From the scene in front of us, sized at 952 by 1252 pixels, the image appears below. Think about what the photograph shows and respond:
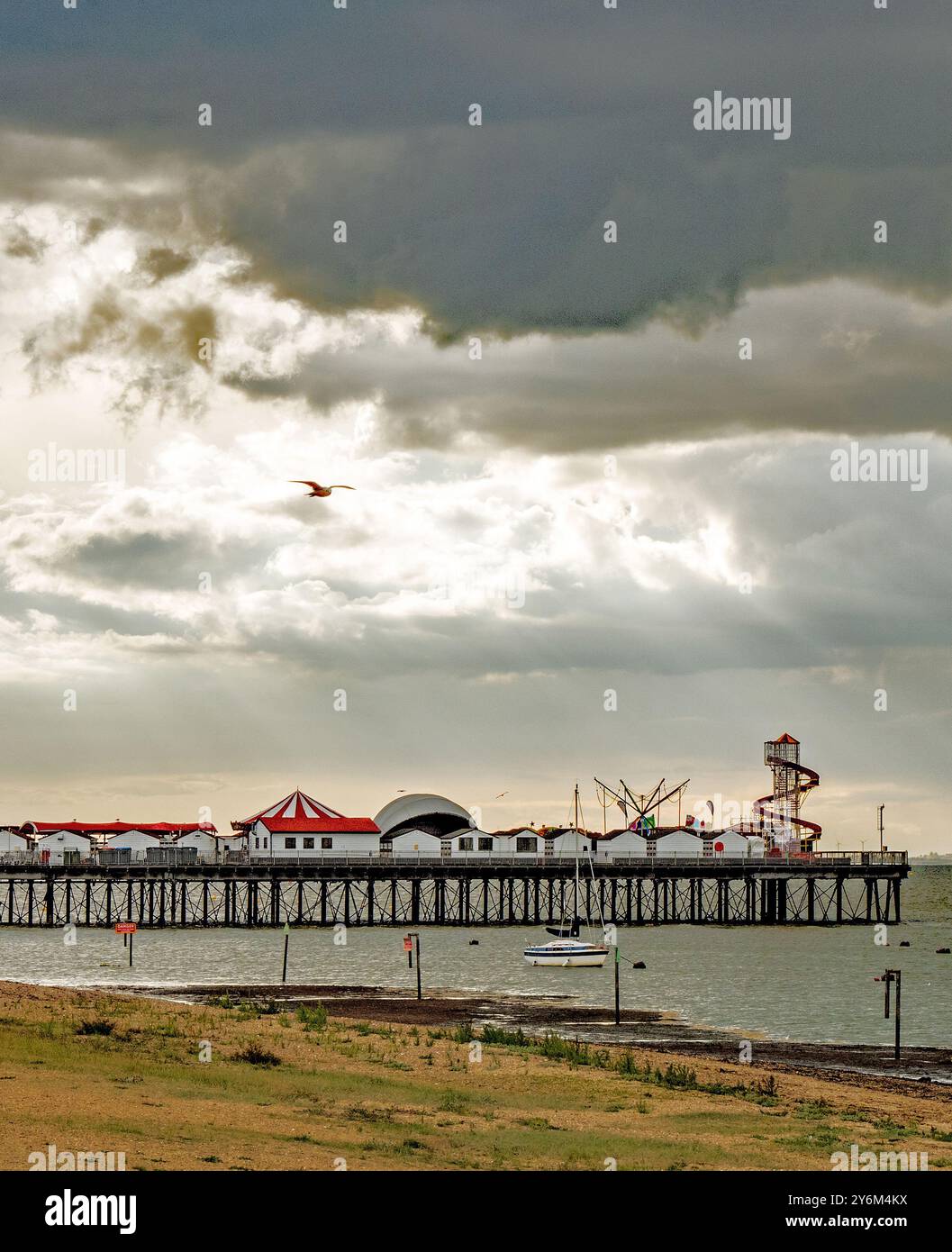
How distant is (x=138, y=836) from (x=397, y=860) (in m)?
26.1

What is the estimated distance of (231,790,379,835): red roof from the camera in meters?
135

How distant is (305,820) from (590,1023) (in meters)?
79.9

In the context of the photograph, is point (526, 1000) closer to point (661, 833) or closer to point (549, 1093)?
point (549, 1093)

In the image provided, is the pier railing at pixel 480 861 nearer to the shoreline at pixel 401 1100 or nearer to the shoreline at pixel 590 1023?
the shoreline at pixel 590 1023

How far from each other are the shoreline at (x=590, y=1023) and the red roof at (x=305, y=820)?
193ft

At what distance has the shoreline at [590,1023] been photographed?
157 ft

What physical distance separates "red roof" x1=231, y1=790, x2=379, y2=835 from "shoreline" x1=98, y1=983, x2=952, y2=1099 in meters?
58.8

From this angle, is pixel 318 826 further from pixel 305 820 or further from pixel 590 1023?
pixel 590 1023

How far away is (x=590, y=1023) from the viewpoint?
59906 mm

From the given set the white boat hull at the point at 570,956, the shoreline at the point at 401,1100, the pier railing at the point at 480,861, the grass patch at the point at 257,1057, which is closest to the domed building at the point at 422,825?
the pier railing at the point at 480,861
